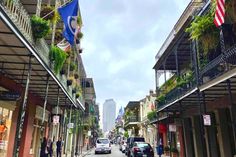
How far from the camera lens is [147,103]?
158 ft

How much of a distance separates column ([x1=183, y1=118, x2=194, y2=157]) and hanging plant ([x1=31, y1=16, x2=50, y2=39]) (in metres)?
15.9

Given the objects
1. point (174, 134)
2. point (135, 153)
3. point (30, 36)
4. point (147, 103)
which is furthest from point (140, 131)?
point (30, 36)

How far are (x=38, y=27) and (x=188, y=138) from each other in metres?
16.9

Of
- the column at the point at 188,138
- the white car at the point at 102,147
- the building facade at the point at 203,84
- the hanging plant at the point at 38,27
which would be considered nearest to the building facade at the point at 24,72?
the hanging plant at the point at 38,27

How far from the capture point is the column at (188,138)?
22.9 metres

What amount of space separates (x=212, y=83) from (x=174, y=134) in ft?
56.7

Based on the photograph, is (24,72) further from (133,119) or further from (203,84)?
(133,119)

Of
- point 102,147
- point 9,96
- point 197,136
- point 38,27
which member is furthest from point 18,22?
point 102,147

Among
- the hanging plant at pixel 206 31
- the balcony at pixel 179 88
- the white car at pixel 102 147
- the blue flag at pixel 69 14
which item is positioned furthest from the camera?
the white car at pixel 102 147

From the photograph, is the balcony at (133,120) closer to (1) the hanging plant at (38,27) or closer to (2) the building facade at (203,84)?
(2) the building facade at (203,84)

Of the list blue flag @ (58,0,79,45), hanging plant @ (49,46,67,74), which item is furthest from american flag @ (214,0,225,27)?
hanging plant @ (49,46,67,74)

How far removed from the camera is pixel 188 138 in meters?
23.4

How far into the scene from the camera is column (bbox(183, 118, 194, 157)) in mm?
22913

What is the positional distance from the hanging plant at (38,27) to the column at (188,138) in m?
15.9
